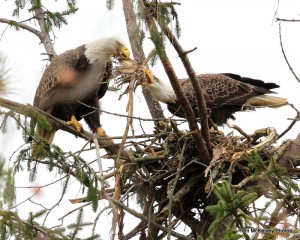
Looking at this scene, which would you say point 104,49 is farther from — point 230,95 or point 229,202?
point 229,202

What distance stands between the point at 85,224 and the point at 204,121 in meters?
1.42

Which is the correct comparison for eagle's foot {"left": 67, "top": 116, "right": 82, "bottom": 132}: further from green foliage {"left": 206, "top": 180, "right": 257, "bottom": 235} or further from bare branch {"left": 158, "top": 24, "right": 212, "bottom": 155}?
green foliage {"left": 206, "top": 180, "right": 257, "bottom": 235}

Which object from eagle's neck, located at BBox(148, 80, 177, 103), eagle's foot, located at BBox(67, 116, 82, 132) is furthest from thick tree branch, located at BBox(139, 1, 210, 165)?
eagle's foot, located at BBox(67, 116, 82, 132)

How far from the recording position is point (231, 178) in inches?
221

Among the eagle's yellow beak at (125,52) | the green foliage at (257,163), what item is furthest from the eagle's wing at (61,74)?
the green foliage at (257,163)

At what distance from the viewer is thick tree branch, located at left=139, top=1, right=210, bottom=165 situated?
13.9ft

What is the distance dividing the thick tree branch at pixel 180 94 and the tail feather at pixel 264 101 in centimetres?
203

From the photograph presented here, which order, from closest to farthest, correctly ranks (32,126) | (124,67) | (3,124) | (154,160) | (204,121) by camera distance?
(3,124)
(32,126)
(204,121)
(154,160)
(124,67)

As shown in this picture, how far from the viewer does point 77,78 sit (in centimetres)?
714

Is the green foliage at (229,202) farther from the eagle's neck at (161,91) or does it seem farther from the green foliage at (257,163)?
the eagle's neck at (161,91)

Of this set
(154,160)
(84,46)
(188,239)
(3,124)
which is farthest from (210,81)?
(3,124)

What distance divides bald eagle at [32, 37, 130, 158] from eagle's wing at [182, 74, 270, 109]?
3.05 ft

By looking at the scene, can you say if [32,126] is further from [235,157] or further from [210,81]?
[210,81]

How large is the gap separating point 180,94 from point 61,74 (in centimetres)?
214
